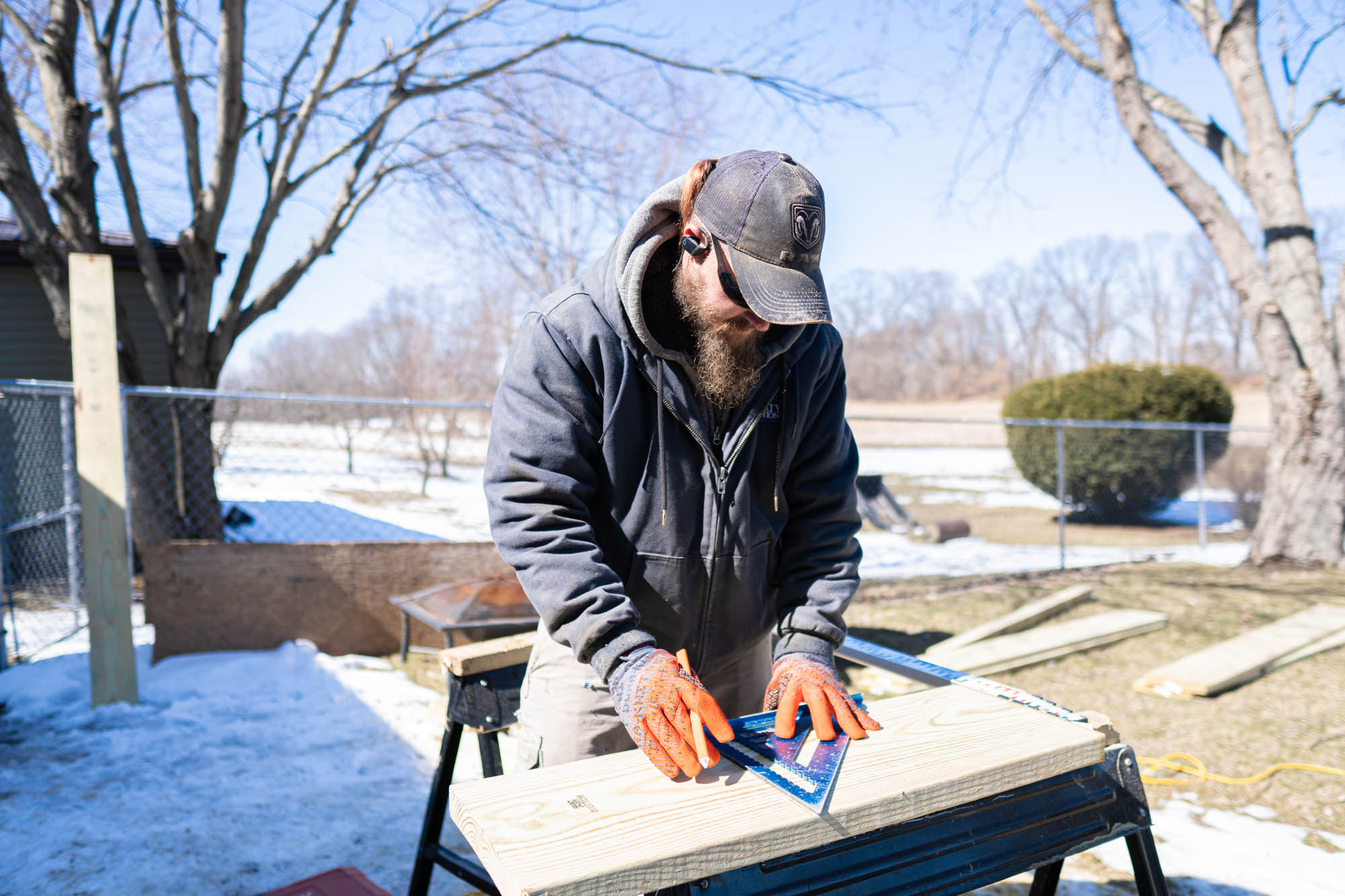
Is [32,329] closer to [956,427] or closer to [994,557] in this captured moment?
[994,557]

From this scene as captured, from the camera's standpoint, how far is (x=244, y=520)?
9219mm

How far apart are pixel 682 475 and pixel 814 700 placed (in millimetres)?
539

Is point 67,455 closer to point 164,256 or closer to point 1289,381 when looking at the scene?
point 164,256

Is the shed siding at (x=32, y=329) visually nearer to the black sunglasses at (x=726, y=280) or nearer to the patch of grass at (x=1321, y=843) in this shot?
the black sunglasses at (x=726, y=280)

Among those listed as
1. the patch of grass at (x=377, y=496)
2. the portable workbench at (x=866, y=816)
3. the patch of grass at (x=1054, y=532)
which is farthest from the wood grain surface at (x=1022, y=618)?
the patch of grass at (x=377, y=496)

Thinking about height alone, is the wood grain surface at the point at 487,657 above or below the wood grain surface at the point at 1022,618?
above

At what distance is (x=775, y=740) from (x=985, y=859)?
0.44 m

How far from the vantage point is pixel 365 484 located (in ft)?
51.5

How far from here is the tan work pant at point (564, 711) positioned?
1.86 m

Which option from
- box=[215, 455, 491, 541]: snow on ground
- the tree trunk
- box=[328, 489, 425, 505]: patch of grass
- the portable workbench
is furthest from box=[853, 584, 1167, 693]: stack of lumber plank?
box=[328, 489, 425, 505]: patch of grass

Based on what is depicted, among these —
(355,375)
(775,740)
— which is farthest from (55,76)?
(355,375)

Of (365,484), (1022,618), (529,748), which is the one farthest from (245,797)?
(365,484)

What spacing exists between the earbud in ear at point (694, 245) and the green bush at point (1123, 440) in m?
10.8

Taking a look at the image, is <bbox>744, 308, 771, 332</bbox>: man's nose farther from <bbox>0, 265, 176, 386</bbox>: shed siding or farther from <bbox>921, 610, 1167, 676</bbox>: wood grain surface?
<bbox>0, 265, 176, 386</bbox>: shed siding
